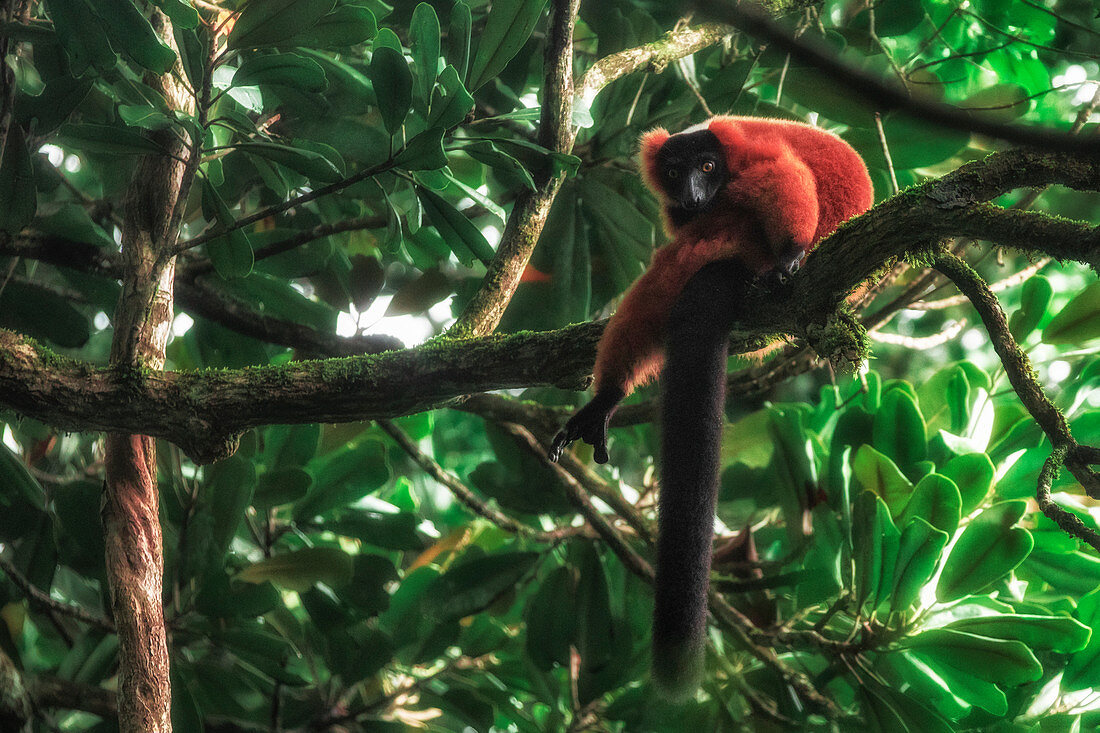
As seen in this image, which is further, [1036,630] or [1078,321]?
[1078,321]

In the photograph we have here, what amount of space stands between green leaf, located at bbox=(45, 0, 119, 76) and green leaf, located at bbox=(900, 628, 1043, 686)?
2.72m

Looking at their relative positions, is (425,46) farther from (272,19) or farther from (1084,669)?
(1084,669)

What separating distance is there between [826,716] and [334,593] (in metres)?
1.96

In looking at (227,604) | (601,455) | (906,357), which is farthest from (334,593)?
(906,357)

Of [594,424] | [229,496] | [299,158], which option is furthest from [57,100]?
[594,424]

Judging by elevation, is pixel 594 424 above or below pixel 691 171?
below

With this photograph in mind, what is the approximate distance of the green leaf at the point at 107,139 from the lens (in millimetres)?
2096

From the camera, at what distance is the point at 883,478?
2.65m

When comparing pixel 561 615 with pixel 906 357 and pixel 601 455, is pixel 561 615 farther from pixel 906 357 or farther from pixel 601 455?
pixel 906 357

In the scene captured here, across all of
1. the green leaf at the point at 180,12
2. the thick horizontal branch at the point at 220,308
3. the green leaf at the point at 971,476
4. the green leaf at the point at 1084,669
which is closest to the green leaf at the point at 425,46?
the green leaf at the point at 180,12

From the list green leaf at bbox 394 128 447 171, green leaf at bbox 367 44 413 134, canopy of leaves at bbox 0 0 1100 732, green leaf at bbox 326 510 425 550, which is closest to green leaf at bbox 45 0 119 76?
canopy of leaves at bbox 0 0 1100 732

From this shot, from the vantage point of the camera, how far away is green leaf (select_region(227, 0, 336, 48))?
2166 millimetres

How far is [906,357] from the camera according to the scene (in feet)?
23.0

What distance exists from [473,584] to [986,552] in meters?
1.90
